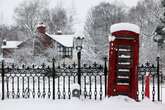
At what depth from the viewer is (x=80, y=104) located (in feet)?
36.2

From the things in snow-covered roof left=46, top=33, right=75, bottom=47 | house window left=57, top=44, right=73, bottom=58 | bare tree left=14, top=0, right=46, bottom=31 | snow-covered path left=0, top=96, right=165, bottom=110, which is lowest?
snow-covered path left=0, top=96, right=165, bottom=110

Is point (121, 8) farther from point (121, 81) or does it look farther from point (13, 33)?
point (121, 81)

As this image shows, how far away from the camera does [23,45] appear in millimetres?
48469

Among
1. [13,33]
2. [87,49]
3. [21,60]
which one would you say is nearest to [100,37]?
[87,49]

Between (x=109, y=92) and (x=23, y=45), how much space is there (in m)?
38.0

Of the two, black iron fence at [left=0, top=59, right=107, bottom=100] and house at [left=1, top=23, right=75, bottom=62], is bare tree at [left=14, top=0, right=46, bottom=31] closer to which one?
house at [left=1, top=23, right=75, bottom=62]

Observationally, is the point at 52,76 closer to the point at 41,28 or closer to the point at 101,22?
the point at 41,28

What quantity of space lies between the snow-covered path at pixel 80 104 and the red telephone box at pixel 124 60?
1.10ft

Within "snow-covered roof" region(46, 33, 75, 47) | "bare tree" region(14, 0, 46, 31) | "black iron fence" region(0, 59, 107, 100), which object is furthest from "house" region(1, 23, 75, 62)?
"black iron fence" region(0, 59, 107, 100)

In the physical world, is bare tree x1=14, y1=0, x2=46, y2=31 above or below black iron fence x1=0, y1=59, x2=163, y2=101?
above

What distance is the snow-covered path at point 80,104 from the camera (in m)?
10.6

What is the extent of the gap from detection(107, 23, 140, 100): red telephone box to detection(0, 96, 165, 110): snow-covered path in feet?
1.10

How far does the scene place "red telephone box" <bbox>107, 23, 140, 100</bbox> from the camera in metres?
11.4

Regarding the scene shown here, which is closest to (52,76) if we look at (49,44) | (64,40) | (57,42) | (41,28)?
(41,28)
